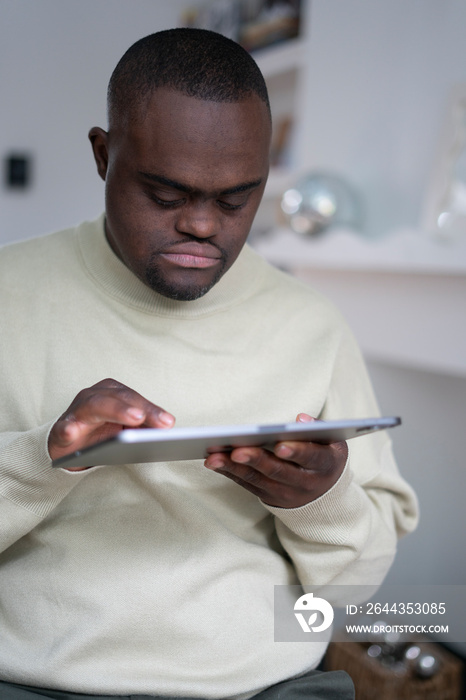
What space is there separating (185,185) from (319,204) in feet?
3.57

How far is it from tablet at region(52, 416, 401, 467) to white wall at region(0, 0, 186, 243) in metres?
2.68

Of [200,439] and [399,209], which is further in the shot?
[399,209]

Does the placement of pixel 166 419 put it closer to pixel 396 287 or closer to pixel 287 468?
pixel 287 468

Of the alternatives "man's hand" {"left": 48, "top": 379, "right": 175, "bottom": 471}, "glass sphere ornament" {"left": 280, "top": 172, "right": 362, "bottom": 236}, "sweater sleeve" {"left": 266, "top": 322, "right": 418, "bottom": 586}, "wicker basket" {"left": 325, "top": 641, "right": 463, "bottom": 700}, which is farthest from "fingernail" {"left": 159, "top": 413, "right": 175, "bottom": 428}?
"glass sphere ornament" {"left": 280, "top": 172, "right": 362, "bottom": 236}

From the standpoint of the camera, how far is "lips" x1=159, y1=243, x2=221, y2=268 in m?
0.83

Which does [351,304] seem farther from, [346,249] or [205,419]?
[205,419]

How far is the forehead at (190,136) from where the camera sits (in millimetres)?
787

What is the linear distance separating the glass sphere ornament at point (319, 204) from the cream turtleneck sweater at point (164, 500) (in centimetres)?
83

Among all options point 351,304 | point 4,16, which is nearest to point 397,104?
point 351,304

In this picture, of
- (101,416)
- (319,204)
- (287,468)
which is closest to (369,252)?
(319,204)

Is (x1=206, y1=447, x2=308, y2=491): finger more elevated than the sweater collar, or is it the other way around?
the sweater collar

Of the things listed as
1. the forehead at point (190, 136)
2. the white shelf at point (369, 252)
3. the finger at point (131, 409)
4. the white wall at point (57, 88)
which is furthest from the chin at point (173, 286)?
→ the white wall at point (57, 88)

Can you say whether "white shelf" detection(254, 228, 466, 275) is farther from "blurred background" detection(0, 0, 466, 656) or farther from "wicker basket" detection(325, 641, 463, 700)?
"wicker basket" detection(325, 641, 463, 700)

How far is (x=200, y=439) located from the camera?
1.82 feet
